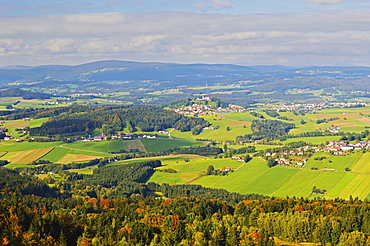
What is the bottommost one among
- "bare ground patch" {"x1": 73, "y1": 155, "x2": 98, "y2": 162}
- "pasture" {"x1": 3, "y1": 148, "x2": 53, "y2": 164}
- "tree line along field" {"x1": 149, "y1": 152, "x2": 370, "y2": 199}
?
"tree line along field" {"x1": 149, "y1": 152, "x2": 370, "y2": 199}

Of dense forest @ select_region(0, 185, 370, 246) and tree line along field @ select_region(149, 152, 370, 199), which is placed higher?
dense forest @ select_region(0, 185, 370, 246)

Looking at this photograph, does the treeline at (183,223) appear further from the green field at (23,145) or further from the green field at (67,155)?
the green field at (23,145)

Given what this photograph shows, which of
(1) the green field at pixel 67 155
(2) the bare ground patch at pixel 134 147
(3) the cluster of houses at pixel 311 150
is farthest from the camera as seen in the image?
(2) the bare ground patch at pixel 134 147

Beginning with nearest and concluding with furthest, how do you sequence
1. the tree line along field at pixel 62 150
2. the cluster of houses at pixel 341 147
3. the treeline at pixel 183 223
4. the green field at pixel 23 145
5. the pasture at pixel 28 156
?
1. the treeline at pixel 183 223
2. the cluster of houses at pixel 341 147
3. the pasture at pixel 28 156
4. the tree line along field at pixel 62 150
5. the green field at pixel 23 145

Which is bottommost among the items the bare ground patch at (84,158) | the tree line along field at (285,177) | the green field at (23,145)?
the tree line along field at (285,177)

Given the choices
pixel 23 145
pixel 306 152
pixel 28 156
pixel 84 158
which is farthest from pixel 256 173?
pixel 23 145

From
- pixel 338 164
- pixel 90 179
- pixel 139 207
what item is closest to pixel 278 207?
pixel 139 207

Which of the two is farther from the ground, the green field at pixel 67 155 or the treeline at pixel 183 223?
the treeline at pixel 183 223

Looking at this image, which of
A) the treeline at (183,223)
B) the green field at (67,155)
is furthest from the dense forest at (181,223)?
the green field at (67,155)

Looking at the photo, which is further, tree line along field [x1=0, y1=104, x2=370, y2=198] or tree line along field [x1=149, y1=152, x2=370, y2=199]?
tree line along field [x1=0, y1=104, x2=370, y2=198]

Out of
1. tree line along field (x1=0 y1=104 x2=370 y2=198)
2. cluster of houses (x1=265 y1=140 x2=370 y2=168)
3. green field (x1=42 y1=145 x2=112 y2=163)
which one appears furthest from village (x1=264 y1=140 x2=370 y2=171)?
green field (x1=42 y1=145 x2=112 y2=163)

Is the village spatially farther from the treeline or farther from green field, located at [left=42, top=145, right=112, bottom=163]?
green field, located at [left=42, top=145, right=112, bottom=163]

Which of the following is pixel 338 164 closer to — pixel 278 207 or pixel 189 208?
pixel 278 207
